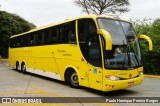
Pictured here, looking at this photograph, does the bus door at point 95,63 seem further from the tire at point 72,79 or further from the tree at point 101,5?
the tree at point 101,5

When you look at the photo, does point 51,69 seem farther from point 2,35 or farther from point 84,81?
point 2,35

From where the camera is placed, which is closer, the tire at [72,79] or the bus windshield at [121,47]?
the bus windshield at [121,47]

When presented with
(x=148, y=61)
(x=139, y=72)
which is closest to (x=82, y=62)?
(x=139, y=72)

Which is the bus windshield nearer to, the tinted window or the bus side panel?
the bus side panel

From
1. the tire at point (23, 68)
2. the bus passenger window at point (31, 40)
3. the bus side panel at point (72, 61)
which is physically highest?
the bus passenger window at point (31, 40)

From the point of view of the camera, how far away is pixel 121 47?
400 inches

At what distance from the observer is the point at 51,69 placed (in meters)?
14.0

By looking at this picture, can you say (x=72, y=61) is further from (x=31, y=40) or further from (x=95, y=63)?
(x=31, y=40)

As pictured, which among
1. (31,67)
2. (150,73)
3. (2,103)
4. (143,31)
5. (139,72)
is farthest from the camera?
(143,31)

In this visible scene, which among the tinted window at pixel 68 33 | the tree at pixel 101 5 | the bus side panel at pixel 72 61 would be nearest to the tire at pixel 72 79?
the bus side panel at pixel 72 61

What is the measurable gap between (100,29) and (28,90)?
163 inches

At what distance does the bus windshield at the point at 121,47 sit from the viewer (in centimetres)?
988

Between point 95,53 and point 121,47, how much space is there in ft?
3.36

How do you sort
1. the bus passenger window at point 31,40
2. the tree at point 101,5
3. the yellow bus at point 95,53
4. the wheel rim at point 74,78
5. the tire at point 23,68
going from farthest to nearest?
1. the tree at point 101,5
2. the tire at point 23,68
3. the bus passenger window at point 31,40
4. the wheel rim at point 74,78
5. the yellow bus at point 95,53
